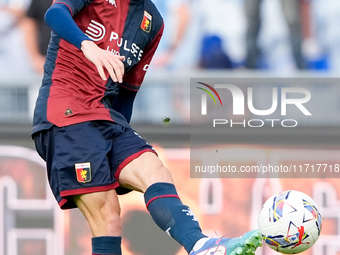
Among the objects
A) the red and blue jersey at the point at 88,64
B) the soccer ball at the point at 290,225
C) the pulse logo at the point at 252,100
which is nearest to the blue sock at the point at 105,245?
the red and blue jersey at the point at 88,64

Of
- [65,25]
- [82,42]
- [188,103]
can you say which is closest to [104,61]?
[82,42]

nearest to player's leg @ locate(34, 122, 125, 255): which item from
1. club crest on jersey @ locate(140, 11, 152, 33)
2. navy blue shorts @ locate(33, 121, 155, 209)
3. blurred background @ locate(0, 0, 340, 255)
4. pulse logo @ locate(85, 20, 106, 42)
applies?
navy blue shorts @ locate(33, 121, 155, 209)

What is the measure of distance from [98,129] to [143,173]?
0.32 meters

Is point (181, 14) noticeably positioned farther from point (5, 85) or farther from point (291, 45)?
point (5, 85)

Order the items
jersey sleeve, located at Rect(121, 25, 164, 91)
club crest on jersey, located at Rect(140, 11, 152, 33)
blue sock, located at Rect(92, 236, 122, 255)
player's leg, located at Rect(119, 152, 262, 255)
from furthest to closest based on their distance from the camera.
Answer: jersey sleeve, located at Rect(121, 25, 164, 91), club crest on jersey, located at Rect(140, 11, 152, 33), blue sock, located at Rect(92, 236, 122, 255), player's leg, located at Rect(119, 152, 262, 255)

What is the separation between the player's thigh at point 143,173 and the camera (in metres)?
2.50

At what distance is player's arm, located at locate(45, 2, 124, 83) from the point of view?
2.34m

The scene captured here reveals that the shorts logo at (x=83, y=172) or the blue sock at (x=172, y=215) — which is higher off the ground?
the shorts logo at (x=83, y=172)

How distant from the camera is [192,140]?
15.5ft

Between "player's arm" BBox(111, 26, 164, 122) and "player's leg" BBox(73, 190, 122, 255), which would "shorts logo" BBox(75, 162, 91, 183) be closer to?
"player's leg" BBox(73, 190, 122, 255)

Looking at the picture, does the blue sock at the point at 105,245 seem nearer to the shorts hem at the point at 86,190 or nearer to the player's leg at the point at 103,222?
the player's leg at the point at 103,222

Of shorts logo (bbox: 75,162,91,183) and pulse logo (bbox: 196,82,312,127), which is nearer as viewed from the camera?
shorts logo (bbox: 75,162,91,183)

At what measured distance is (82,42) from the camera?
241 centimetres

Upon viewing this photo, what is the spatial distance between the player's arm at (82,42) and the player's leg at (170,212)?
43 cm
